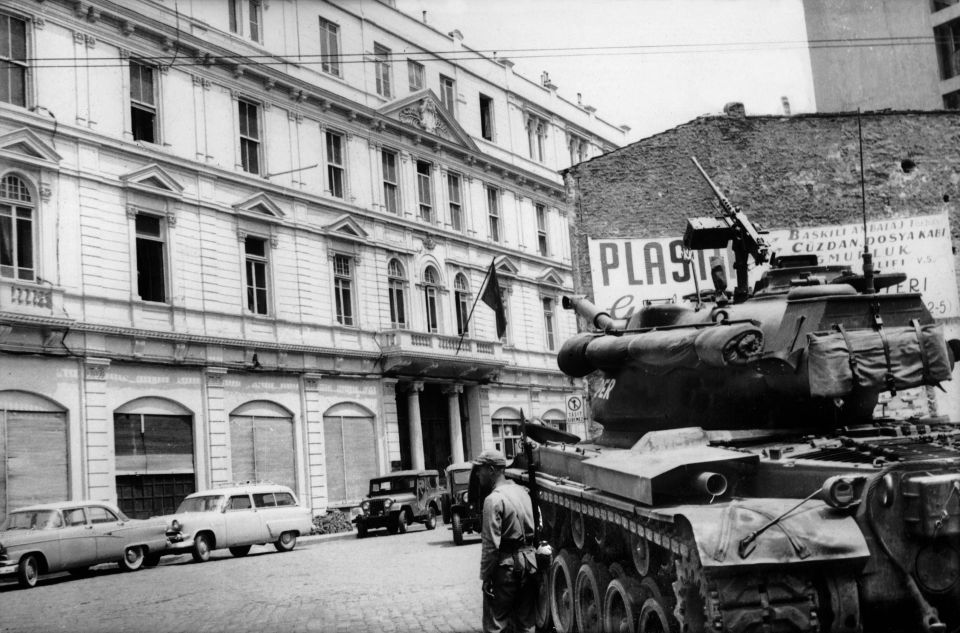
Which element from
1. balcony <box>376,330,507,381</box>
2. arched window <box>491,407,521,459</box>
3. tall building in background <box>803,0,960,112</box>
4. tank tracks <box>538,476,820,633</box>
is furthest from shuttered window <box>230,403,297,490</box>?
tank tracks <box>538,476,820,633</box>

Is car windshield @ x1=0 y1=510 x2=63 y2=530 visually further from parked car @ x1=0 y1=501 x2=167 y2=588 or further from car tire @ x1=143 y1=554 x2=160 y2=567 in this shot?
car tire @ x1=143 y1=554 x2=160 y2=567

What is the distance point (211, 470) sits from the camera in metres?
23.4

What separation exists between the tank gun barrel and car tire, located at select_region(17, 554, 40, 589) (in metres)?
10.7

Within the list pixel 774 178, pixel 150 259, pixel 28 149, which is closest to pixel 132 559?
pixel 150 259

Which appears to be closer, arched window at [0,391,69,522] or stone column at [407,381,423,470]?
arched window at [0,391,69,522]

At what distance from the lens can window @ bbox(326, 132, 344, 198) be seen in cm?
2772

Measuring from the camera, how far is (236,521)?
773 inches

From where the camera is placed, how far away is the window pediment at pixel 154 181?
2197cm

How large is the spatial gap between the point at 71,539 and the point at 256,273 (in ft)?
34.2

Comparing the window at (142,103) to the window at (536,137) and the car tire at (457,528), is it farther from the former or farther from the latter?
the window at (536,137)

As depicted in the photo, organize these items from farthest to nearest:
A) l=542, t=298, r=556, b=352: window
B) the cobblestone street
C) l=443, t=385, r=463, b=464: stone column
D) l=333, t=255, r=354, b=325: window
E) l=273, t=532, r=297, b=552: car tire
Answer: l=542, t=298, r=556, b=352: window < l=443, t=385, r=463, b=464: stone column < l=333, t=255, r=354, b=325: window < l=273, t=532, r=297, b=552: car tire < the cobblestone street

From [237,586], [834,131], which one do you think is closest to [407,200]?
[834,131]

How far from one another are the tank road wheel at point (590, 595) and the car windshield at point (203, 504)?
12893mm

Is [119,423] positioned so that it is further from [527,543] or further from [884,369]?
[884,369]
